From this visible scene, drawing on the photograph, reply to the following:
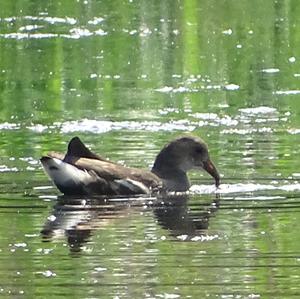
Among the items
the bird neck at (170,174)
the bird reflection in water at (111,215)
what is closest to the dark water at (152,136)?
the bird reflection in water at (111,215)

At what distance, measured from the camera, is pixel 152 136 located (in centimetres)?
1506

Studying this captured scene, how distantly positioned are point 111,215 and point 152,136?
12.0ft

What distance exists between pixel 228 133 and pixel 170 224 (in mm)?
4224

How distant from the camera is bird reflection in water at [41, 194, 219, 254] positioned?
10656 mm

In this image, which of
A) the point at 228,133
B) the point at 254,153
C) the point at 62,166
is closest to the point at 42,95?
the point at 228,133

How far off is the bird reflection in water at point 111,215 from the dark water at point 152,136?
16 millimetres

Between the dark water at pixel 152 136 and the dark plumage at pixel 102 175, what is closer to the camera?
the dark water at pixel 152 136

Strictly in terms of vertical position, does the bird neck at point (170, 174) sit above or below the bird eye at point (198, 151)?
below

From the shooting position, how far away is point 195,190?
13055mm

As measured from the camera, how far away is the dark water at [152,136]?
9234 mm

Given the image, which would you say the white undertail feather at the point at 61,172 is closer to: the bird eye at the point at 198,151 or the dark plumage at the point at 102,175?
the dark plumage at the point at 102,175

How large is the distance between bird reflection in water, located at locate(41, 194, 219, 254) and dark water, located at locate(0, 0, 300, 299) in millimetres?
16

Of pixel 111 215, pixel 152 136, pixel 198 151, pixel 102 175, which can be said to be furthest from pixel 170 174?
pixel 152 136

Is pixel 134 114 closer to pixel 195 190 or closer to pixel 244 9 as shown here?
pixel 195 190
